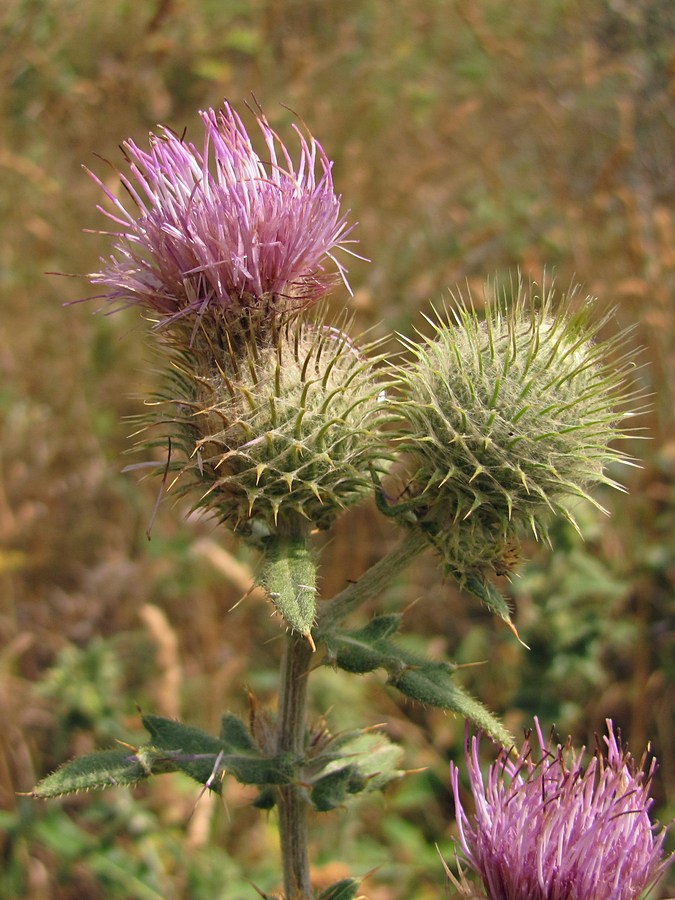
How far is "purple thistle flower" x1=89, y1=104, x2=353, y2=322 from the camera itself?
8.14 feet

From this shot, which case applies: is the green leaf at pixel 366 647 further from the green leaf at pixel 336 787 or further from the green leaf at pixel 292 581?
the green leaf at pixel 336 787

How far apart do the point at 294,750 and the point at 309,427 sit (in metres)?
1.02

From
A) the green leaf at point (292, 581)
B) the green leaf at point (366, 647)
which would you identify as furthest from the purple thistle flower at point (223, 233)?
the green leaf at point (366, 647)

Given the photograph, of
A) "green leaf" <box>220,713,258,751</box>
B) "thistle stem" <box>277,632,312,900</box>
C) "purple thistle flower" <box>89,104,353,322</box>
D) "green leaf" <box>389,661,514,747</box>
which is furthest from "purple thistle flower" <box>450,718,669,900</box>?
"purple thistle flower" <box>89,104,353,322</box>

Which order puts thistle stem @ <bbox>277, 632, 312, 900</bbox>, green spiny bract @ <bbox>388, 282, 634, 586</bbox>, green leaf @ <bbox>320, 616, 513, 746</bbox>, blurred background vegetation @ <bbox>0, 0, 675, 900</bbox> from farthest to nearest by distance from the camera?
blurred background vegetation @ <bbox>0, 0, 675, 900</bbox> → thistle stem @ <bbox>277, 632, 312, 900</bbox> → green spiny bract @ <bbox>388, 282, 634, 586</bbox> → green leaf @ <bbox>320, 616, 513, 746</bbox>

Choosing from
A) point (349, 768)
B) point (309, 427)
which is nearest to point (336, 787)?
point (349, 768)

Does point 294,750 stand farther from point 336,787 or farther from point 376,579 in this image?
point 376,579

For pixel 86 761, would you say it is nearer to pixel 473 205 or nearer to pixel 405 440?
pixel 405 440

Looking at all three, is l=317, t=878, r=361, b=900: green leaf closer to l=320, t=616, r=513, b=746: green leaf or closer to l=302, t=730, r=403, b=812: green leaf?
l=302, t=730, r=403, b=812: green leaf

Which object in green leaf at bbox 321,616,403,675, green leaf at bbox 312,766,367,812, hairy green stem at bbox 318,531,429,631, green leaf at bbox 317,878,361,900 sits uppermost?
hairy green stem at bbox 318,531,429,631

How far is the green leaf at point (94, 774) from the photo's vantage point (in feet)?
6.61

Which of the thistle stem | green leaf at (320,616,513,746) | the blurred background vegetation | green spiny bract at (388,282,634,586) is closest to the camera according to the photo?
green leaf at (320,616,513,746)

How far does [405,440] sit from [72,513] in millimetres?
3536

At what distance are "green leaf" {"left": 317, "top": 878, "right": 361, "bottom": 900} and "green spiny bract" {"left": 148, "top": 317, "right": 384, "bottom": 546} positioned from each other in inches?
40.9
